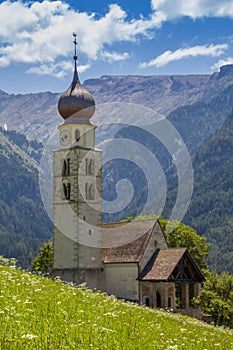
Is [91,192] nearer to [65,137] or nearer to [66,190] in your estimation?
[66,190]

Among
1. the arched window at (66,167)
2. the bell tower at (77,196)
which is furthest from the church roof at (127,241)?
the arched window at (66,167)

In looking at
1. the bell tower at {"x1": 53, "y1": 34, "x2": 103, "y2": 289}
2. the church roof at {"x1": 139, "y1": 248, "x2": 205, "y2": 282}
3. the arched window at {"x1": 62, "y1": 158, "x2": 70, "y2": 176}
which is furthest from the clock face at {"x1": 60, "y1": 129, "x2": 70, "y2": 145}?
the church roof at {"x1": 139, "y1": 248, "x2": 205, "y2": 282}

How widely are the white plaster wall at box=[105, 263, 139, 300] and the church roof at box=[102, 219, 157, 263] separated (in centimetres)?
59

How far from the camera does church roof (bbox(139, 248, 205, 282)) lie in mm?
46188

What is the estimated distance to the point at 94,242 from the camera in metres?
48.9

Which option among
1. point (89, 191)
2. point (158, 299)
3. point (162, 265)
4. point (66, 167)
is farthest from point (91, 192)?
point (158, 299)

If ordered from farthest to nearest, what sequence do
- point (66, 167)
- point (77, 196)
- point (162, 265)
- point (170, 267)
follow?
point (66, 167)
point (77, 196)
point (162, 265)
point (170, 267)

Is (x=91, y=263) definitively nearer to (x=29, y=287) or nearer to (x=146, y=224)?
(x=146, y=224)

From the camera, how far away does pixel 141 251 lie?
47750 millimetres

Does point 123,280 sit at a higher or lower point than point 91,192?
lower

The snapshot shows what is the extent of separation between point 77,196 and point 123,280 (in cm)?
774

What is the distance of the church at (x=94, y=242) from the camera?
47.3m

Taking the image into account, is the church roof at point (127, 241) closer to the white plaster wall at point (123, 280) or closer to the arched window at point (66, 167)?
the white plaster wall at point (123, 280)

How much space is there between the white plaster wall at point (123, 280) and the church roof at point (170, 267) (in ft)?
3.04
